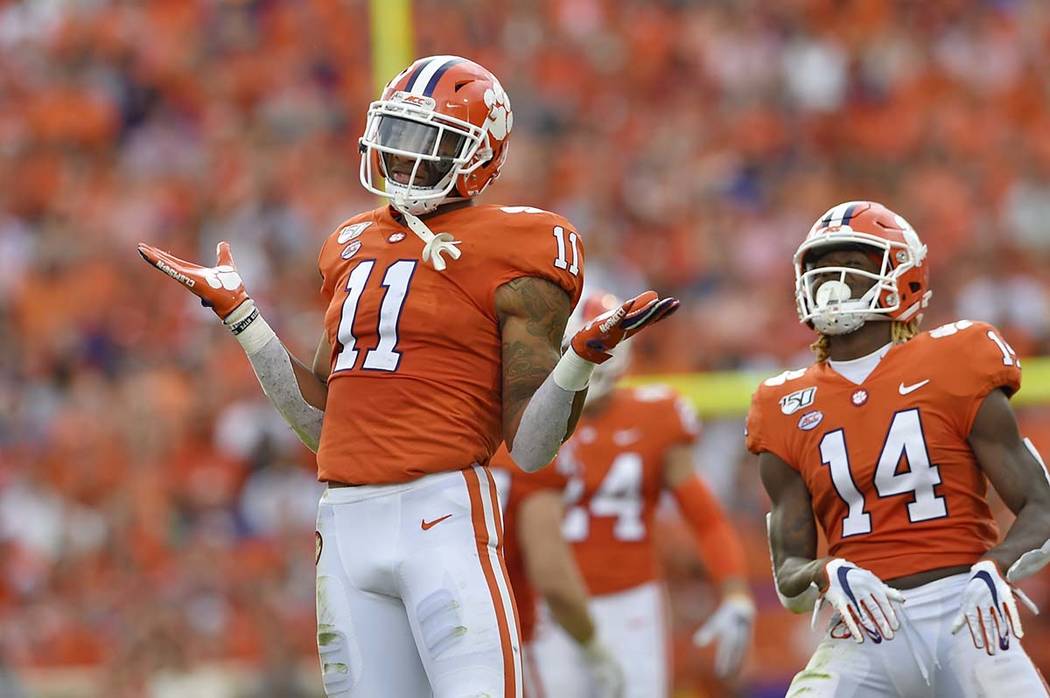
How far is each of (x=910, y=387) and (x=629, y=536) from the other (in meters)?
1.92

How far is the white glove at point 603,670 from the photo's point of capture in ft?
18.1

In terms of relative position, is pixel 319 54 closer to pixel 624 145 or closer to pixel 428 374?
pixel 624 145

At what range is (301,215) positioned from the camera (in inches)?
432

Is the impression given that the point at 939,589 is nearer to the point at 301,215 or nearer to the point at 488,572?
the point at 488,572

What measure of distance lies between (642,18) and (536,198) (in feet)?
6.36

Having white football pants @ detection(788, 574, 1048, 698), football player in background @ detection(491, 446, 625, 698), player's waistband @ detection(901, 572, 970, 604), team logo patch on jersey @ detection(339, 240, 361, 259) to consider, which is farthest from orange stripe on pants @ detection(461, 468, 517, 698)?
football player in background @ detection(491, 446, 625, 698)

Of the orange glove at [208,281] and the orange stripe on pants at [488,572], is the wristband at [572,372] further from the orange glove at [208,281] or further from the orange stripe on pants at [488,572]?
the orange glove at [208,281]

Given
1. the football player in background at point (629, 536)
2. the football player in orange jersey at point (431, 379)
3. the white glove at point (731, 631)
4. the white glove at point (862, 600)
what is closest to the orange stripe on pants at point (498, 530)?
the football player in orange jersey at point (431, 379)

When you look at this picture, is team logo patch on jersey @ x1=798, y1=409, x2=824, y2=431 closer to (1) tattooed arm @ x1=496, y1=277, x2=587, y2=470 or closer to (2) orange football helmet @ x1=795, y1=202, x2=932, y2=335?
(2) orange football helmet @ x1=795, y1=202, x2=932, y2=335

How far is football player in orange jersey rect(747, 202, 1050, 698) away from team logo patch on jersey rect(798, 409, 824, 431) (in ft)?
0.03

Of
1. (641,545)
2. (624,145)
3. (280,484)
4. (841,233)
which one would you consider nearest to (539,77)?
(624,145)

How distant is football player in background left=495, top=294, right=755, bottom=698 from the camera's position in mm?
5805

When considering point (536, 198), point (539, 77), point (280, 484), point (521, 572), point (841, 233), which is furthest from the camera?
point (539, 77)

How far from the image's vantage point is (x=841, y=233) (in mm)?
4195
